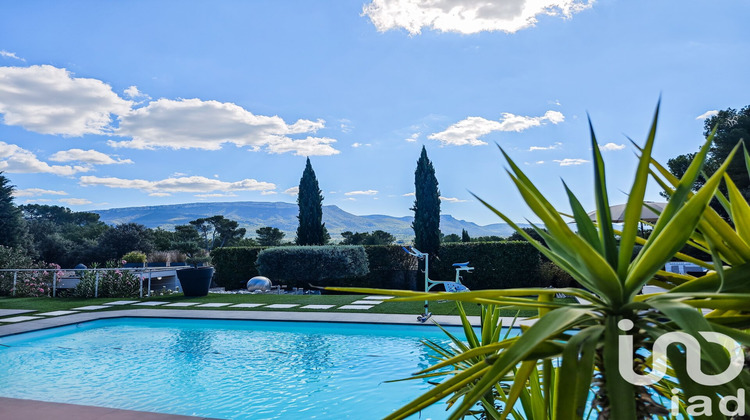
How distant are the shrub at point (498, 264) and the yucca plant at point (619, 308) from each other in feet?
46.5

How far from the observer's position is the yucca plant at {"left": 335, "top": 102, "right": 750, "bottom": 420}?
2.74 feet

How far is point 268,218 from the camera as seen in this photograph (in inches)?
6526

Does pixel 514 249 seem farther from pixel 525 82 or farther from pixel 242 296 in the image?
pixel 242 296

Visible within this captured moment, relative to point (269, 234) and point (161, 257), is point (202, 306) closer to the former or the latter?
point (161, 257)

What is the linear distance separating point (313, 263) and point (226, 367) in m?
8.72

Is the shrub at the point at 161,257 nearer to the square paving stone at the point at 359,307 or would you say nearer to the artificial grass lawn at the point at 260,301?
the artificial grass lawn at the point at 260,301

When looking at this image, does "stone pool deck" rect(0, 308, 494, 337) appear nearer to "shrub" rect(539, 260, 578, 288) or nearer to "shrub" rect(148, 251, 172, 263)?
"shrub" rect(539, 260, 578, 288)

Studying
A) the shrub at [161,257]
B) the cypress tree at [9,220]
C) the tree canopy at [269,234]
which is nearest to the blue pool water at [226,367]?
the shrub at [161,257]

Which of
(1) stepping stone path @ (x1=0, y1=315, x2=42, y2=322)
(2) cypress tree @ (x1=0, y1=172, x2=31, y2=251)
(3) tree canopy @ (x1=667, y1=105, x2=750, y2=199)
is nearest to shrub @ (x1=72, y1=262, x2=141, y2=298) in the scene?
(1) stepping stone path @ (x1=0, y1=315, x2=42, y2=322)

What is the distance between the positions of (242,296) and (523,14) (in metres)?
10.8

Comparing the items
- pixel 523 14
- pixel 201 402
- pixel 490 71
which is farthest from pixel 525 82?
pixel 201 402

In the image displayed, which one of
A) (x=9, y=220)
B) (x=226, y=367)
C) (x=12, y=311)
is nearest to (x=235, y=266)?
(x=12, y=311)

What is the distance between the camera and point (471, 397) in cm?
87

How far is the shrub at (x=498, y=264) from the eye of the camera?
14664 millimetres
